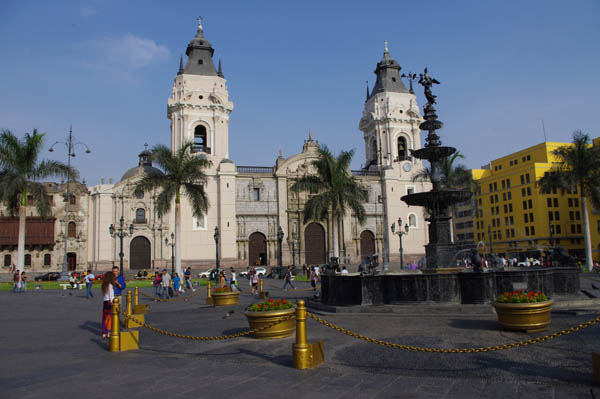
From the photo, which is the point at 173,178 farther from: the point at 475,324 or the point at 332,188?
the point at 475,324

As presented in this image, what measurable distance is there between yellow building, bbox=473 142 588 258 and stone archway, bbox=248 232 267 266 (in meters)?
31.7

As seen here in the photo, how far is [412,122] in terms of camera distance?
181 ft

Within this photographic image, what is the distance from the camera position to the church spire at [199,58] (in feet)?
159

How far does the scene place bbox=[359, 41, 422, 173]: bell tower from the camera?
54.8 m

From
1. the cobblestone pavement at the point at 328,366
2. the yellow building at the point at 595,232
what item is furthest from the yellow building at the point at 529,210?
the cobblestone pavement at the point at 328,366

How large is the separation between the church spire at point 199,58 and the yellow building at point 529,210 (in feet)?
134

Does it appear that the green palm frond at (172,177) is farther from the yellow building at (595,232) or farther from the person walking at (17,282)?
the yellow building at (595,232)

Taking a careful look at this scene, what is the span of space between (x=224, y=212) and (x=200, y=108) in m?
11.4

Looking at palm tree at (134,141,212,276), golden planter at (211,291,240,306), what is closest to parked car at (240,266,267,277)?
palm tree at (134,141,212,276)

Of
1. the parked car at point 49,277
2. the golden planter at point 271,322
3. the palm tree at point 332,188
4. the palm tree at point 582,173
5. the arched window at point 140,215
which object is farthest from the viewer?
A: the arched window at point 140,215

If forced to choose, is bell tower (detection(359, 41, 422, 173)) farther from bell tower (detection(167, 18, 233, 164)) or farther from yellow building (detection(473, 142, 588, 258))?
bell tower (detection(167, 18, 233, 164))

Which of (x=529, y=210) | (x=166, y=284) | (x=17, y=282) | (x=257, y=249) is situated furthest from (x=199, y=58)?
(x=529, y=210)

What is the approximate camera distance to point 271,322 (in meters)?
9.26

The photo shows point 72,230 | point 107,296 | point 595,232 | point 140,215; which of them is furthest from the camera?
point 595,232
